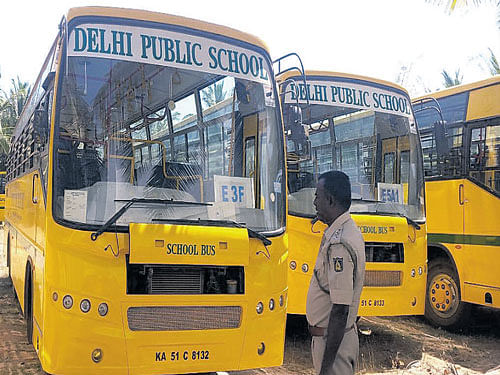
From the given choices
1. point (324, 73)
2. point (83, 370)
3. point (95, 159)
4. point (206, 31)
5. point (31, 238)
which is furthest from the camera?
point (324, 73)

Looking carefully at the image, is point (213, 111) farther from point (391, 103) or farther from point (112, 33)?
point (391, 103)

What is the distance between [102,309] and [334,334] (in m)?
2.03

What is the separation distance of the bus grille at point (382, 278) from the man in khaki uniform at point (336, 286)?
142 inches

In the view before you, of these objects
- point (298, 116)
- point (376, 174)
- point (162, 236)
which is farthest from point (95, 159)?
point (376, 174)

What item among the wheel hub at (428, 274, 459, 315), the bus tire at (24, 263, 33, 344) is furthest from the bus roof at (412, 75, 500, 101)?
the bus tire at (24, 263, 33, 344)

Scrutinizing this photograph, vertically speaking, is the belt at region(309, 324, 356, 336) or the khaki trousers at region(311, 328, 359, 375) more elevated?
the belt at region(309, 324, 356, 336)

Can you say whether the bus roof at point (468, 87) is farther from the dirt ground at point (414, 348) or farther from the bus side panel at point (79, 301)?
the bus side panel at point (79, 301)

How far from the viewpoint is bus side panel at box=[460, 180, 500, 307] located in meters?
7.52

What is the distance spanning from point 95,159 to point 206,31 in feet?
5.04

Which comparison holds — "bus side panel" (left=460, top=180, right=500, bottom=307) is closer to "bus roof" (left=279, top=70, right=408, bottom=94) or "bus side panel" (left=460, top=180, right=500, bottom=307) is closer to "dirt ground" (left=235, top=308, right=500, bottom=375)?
"dirt ground" (left=235, top=308, right=500, bottom=375)

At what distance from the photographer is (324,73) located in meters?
7.19

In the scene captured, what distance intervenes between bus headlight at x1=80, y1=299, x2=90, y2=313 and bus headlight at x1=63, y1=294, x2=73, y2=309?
0.08 m

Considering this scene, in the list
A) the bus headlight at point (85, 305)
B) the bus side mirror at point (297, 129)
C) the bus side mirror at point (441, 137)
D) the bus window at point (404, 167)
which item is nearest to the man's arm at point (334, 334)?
the bus headlight at point (85, 305)

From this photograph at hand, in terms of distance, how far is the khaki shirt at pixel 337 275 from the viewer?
3152mm
